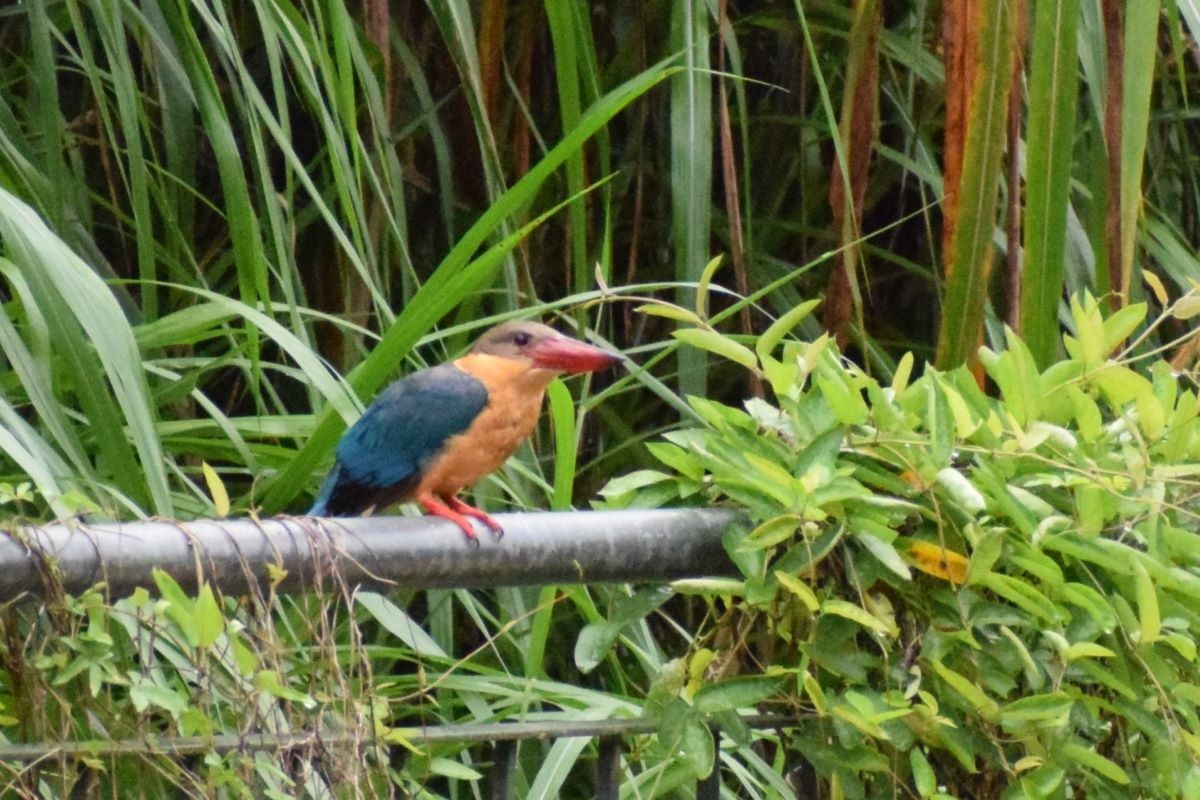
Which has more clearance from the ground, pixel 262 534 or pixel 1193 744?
pixel 262 534

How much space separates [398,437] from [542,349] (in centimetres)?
15

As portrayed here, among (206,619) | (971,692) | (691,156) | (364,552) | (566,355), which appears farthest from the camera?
(691,156)

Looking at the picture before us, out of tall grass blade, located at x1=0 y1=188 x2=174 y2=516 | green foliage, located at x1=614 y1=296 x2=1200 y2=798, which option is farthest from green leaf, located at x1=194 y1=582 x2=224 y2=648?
tall grass blade, located at x1=0 y1=188 x2=174 y2=516

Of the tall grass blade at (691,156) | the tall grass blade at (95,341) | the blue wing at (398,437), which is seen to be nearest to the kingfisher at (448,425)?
the blue wing at (398,437)

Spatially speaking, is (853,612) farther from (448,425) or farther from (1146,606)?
(448,425)

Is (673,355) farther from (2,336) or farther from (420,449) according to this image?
(2,336)

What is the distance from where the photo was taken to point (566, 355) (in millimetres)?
1427

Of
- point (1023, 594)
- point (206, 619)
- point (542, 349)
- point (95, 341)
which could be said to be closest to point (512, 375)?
point (542, 349)

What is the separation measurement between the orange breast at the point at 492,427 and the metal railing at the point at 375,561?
0.44 metres

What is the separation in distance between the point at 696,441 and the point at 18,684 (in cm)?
43

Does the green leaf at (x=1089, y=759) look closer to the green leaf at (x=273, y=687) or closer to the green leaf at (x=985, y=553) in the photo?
the green leaf at (x=985, y=553)

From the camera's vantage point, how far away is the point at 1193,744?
3.41 ft

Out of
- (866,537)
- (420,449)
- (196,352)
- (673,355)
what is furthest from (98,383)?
(673,355)

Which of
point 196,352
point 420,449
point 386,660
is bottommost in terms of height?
point 386,660
